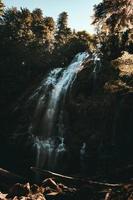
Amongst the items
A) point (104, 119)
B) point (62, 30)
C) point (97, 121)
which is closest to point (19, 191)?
point (104, 119)

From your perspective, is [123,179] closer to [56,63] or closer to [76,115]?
[76,115]

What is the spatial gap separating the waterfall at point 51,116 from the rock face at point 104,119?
27.3 inches

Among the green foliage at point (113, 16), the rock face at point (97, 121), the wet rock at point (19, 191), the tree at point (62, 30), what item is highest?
the tree at point (62, 30)

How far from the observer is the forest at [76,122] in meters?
16.4

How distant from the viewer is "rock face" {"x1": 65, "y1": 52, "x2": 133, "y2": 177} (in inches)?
795

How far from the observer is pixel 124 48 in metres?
23.8

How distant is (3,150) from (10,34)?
21908mm

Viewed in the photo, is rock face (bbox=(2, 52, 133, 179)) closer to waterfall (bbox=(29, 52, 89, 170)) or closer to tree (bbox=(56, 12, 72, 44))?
waterfall (bbox=(29, 52, 89, 170))

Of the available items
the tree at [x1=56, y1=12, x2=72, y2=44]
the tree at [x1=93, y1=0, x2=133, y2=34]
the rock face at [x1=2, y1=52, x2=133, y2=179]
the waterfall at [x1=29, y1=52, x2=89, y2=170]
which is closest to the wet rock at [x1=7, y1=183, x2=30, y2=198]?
the rock face at [x1=2, y1=52, x2=133, y2=179]

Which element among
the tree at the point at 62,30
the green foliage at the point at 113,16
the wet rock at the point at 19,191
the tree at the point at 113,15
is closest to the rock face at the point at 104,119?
the green foliage at the point at 113,16

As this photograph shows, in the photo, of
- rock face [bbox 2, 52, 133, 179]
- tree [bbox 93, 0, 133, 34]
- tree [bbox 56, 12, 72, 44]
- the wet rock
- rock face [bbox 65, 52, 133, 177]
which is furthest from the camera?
tree [bbox 56, 12, 72, 44]

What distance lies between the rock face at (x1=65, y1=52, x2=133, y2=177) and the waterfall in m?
0.69

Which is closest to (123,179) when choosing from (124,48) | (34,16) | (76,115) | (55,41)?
(76,115)

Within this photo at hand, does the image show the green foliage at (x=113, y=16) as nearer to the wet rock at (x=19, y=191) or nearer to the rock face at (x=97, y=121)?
the rock face at (x=97, y=121)
